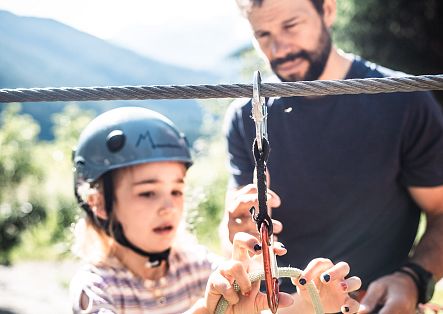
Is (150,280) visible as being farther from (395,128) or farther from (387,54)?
(387,54)

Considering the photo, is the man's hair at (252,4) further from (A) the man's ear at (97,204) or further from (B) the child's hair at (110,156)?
(A) the man's ear at (97,204)

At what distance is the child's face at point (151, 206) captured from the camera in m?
2.36

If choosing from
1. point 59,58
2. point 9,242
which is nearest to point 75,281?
point 9,242

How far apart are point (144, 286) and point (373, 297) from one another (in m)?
0.79

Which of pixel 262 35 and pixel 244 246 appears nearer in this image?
pixel 244 246

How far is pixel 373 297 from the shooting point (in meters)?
2.08

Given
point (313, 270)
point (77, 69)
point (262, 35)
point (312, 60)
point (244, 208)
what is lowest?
point (313, 270)

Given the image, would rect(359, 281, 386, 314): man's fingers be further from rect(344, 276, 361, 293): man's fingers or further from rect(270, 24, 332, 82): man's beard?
rect(270, 24, 332, 82): man's beard

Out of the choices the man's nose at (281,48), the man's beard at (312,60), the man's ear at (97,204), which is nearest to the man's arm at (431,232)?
the man's beard at (312,60)

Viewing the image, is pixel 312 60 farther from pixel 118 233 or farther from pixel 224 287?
pixel 224 287

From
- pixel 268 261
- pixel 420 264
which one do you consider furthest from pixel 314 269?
pixel 420 264

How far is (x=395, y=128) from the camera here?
2404 millimetres

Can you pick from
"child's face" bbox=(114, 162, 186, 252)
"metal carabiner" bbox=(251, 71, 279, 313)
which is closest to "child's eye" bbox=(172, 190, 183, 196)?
"child's face" bbox=(114, 162, 186, 252)

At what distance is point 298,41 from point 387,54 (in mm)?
5214
